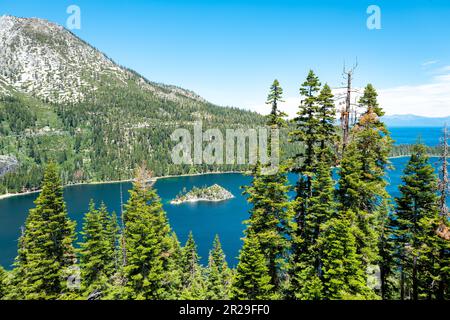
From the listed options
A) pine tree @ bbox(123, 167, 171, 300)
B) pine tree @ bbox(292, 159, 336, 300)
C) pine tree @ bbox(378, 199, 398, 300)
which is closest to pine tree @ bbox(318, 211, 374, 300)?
pine tree @ bbox(292, 159, 336, 300)

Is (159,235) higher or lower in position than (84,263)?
higher

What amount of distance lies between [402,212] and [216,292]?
89.4ft

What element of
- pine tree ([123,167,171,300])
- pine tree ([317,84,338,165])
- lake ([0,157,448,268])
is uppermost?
pine tree ([317,84,338,165])

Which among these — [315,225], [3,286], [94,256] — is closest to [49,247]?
[94,256]

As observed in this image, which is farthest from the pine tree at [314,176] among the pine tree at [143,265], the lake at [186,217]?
the lake at [186,217]

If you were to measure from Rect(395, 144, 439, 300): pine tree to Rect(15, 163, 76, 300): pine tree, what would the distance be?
27455mm

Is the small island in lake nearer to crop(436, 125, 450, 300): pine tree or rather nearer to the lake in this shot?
the lake

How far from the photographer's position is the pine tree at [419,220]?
2191cm

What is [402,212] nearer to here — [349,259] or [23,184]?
[349,259]

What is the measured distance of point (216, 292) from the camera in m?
42.2

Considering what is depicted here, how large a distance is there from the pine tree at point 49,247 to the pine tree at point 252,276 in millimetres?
15518

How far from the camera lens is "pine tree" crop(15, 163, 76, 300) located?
2539 cm

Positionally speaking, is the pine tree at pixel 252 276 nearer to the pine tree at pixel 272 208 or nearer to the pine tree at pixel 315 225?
A: the pine tree at pixel 272 208
